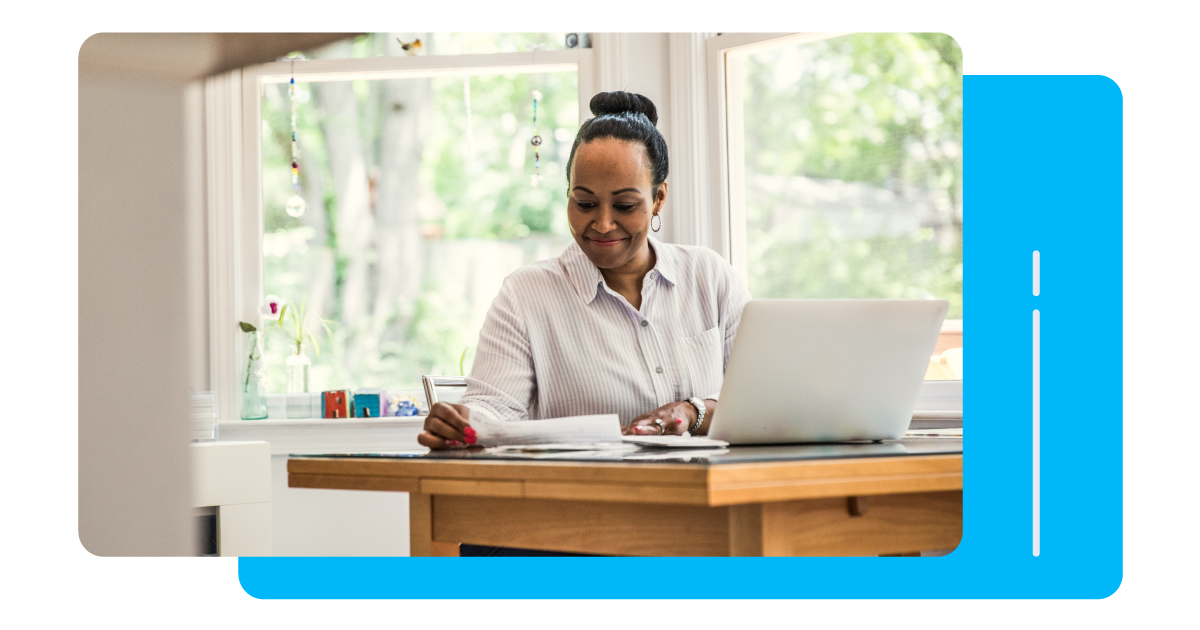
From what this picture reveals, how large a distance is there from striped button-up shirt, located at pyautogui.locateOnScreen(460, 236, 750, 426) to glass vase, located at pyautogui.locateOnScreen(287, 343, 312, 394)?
710mm

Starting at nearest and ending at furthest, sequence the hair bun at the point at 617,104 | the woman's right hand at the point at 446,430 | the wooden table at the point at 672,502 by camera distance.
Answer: the wooden table at the point at 672,502 < the woman's right hand at the point at 446,430 < the hair bun at the point at 617,104

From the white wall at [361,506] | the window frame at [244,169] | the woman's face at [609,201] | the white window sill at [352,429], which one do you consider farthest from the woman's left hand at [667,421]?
the window frame at [244,169]

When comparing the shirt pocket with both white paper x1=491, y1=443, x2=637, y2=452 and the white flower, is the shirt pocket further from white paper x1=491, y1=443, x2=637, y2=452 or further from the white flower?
the white flower

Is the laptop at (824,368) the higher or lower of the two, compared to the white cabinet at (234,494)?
higher

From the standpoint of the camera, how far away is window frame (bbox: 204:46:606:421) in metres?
1.73

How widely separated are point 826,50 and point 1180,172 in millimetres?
721

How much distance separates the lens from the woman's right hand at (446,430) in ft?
3.54

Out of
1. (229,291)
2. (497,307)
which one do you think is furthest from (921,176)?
(229,291)

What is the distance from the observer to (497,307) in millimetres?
1406

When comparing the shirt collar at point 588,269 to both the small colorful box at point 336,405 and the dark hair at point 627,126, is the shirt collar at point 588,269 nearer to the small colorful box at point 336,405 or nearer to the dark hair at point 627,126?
the dark hair at point 627,126

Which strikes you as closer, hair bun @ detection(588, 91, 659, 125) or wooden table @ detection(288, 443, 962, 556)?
wooden table @ detection(288, 443, 962, 556)

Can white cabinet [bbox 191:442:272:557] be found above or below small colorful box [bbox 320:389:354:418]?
below

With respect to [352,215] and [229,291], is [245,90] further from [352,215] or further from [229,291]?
[352,215]

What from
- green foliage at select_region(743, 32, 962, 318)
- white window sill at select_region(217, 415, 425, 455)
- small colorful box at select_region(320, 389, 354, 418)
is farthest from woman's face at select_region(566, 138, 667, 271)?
small colorful box at select_region(320, 389, 354, 418)
